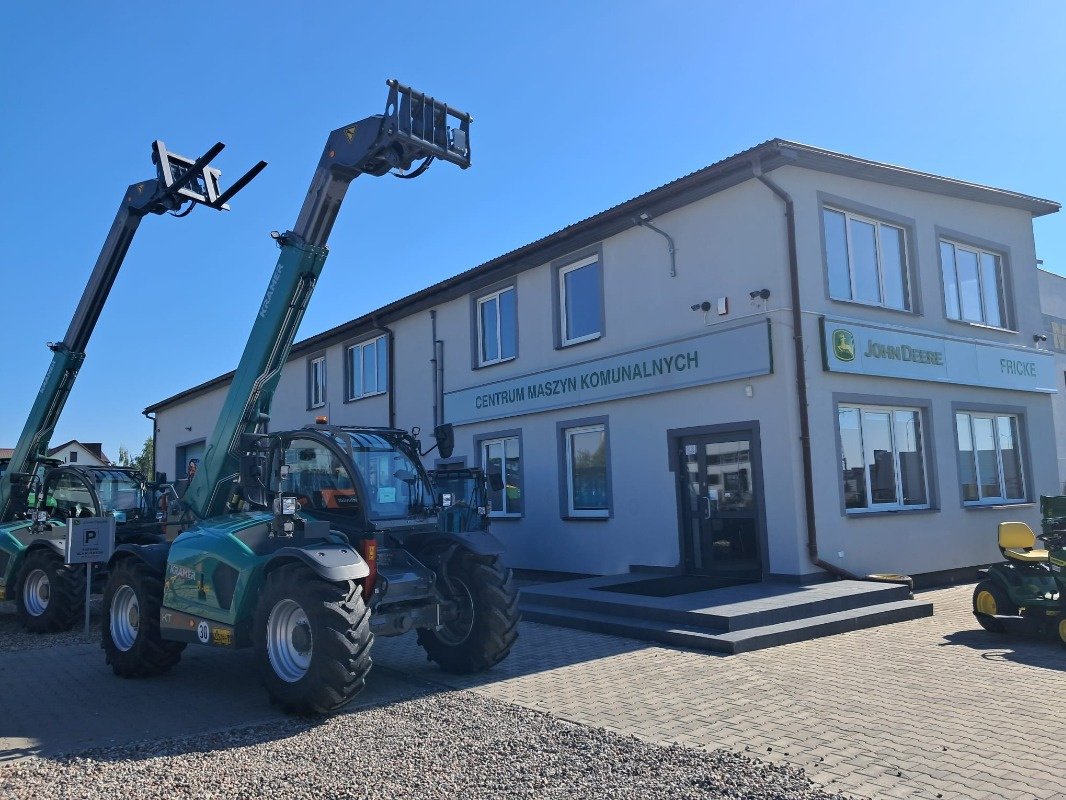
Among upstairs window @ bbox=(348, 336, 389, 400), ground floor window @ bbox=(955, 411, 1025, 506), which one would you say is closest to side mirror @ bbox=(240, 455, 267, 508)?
ground floor window @ bbox=(955, 411, 1025, 506)

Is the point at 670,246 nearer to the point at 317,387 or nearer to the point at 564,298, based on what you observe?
the point at 564,298

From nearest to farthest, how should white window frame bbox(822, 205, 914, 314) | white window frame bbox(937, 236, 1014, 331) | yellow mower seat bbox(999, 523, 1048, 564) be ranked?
yellow mower seat bbox(999, 523, 1048, 564), white window frame bbox(822, 205, 914, 314), white window frame bbox(937, 236, 1014, 331)

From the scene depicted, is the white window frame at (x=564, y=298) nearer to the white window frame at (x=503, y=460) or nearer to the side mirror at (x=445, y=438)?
the white window frame at (x=503, y=460)

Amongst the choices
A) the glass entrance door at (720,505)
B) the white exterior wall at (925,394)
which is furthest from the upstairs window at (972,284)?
the glass entrance door at (720,505)

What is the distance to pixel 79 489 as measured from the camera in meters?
11.9

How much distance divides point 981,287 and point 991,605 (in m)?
7.39

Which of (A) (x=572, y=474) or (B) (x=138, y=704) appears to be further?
(A) (x=572, y=474)

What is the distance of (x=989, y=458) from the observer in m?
13.4

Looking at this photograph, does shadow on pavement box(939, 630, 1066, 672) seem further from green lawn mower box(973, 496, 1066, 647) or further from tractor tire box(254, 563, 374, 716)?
tractor tire box(254, 563, 374, 716)

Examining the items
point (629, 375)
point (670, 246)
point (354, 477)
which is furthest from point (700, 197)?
point (354, 477)

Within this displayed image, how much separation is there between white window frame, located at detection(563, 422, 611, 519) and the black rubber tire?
275 inches

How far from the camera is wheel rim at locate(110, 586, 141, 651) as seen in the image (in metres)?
7.89

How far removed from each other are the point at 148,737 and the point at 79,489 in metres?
7.18

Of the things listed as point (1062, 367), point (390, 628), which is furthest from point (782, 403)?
point (1062, 367)
